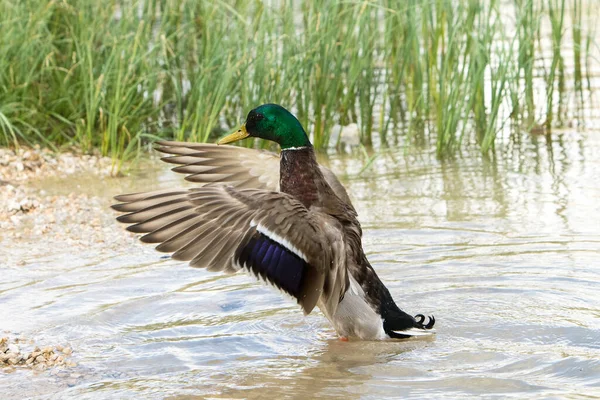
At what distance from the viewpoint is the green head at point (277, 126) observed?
209 inches

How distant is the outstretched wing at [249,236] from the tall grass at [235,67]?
10.2 feet

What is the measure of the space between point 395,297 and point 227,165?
4.09 ft

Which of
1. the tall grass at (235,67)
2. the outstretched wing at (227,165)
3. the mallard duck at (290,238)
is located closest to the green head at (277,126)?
the mallard duck at (290,238)

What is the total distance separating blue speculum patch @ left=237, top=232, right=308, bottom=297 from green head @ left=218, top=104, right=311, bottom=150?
83 centimetres

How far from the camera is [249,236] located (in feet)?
15.3

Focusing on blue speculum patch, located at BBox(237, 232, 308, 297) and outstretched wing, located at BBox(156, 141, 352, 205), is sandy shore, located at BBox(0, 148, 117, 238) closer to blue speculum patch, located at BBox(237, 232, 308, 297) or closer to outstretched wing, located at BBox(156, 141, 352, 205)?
outstretched wing, located at BBox(156, 141, 352, 205)

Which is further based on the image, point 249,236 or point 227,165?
point 227,165

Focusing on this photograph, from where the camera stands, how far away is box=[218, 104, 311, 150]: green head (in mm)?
5312

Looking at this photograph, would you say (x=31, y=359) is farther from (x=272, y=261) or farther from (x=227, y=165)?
(x=227, y=165)

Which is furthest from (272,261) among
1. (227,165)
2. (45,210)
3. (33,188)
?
(33,188)

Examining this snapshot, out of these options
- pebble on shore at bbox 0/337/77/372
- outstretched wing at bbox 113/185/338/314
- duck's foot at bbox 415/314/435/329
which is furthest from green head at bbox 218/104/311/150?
pebble on shore at bbox 0/337/77/372

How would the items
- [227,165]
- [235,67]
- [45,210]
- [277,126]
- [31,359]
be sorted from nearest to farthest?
[31,359]
[277,126]
[227,165]
[45,210]
[235,67]

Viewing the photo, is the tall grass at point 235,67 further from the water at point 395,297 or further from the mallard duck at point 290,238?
the mallard duck at point 290,238

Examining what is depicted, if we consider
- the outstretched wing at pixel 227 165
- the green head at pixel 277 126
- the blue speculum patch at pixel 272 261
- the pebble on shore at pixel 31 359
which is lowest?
the pebble on shore at pixel 31 359
